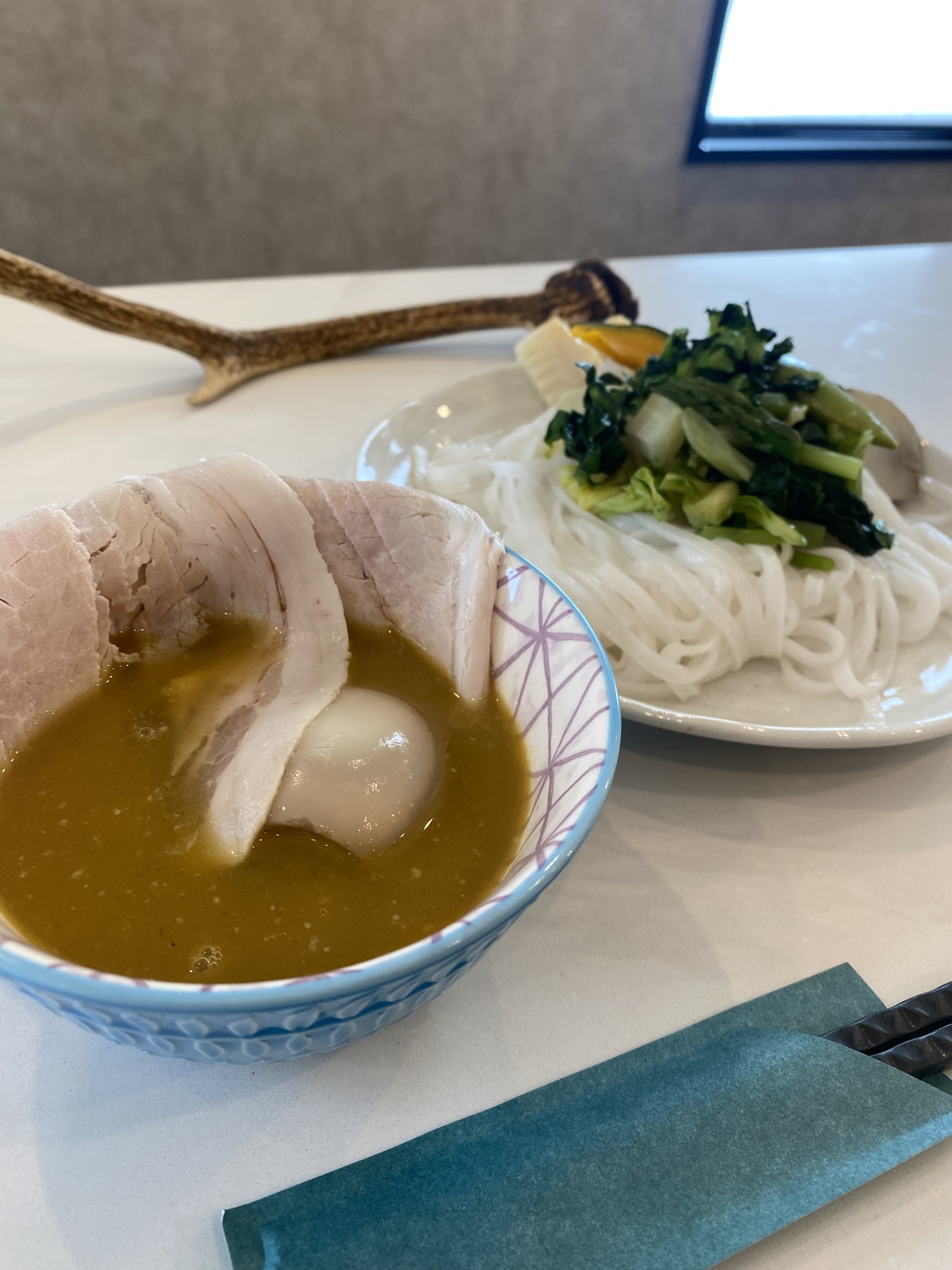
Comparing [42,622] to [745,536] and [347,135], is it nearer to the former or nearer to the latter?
[745,536]

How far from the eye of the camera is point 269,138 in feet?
11.8

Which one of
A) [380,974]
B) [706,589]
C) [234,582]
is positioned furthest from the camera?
[706,589]

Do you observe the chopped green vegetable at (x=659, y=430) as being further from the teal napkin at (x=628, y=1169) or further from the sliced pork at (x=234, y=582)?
the teal napkin at (x=628, y=1169)

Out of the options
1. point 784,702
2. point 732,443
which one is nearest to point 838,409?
point 732,443

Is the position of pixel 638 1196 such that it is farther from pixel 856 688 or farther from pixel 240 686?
pixel 856 688

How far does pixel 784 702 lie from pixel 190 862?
0.80 metres

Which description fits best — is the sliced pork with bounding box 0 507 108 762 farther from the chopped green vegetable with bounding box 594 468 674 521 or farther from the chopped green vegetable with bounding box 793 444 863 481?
the chopped green vegetable with bounding box 793 444 863 481

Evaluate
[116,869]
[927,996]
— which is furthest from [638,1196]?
[116,869]

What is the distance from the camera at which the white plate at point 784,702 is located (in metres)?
1.03

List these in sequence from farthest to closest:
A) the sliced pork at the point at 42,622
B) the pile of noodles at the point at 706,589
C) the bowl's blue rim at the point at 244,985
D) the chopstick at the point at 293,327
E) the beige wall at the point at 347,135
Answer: the beige wall at the point at 347,135 < the chopstick at the point at 293,327 < the pile of noodles at the point at 706,589 < the sliced pork at the point at 42,622 < the bowl's blue rim at the point at 244,985

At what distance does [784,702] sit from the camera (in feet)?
3.89

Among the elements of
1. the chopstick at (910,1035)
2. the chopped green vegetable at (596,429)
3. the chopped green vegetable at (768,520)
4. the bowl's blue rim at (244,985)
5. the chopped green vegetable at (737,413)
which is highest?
the chopped green vegetable at (737,413)

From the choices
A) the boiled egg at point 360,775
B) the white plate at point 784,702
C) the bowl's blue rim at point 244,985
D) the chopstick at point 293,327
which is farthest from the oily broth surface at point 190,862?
the chopstick at point 293,327

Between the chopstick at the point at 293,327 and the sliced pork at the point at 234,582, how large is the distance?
101 cm
